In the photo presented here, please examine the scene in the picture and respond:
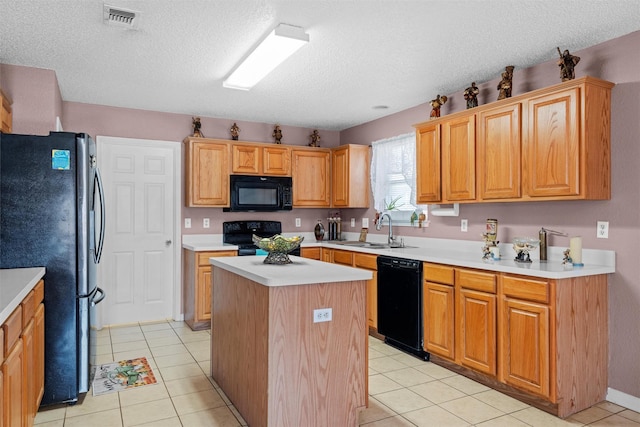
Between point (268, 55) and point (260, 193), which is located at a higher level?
point (268, 55)

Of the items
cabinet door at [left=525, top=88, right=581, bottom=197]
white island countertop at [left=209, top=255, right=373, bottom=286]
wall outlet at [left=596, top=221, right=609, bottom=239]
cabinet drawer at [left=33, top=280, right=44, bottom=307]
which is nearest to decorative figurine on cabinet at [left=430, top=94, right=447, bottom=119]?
cabinet door at [left=525, top=88, right=581, bottom=197]

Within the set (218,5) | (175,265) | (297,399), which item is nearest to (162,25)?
(218,5)

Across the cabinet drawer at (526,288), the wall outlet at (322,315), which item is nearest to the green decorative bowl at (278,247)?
the wall outlet at (322,315)

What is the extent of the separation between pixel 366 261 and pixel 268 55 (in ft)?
7.27

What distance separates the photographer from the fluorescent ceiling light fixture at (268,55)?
8.93 feet

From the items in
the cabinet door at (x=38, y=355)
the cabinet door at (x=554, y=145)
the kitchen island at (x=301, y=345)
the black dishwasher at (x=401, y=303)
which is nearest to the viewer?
the kitchen island at (x=301, y=345)

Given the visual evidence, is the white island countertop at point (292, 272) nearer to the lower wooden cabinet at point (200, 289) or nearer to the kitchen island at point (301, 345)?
the kitchen island at point (301, 345)

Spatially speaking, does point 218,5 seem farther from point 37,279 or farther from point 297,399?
point 297,399

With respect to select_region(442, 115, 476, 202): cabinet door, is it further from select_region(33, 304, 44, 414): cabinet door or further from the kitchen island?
select_region(33, 304, 44, 414): cabinet door

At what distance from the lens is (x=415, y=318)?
3.71 metres

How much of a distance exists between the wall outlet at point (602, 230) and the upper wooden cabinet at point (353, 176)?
2.82 metres

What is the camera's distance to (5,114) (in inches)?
123

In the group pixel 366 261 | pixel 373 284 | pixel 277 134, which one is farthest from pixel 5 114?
pixel 373 284

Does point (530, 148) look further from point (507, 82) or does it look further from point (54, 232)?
point (54, 232)
